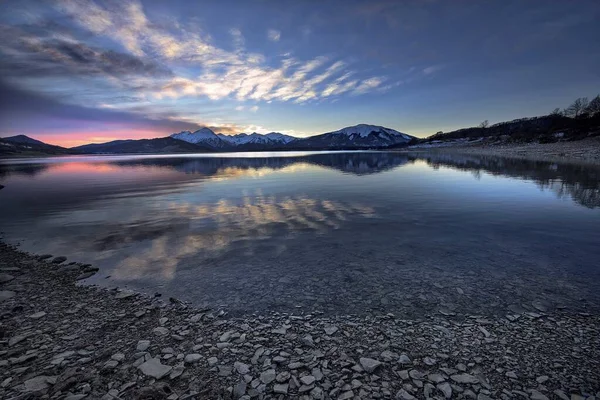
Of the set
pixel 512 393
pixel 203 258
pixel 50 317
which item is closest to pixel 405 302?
pixel 512 393

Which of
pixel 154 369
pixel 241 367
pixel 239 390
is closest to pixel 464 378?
pixel 239 390

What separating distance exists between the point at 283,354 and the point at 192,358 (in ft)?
7.00

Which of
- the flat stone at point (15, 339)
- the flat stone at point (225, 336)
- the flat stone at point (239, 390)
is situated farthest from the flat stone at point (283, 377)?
the flat stone at point (15, 339)

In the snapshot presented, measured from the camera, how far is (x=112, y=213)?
23016 millimetres

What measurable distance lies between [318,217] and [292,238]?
518 centimetres

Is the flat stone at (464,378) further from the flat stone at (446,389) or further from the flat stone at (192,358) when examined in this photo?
the flat stone at (192,358)

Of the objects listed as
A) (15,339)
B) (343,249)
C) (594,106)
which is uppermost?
(594,106)

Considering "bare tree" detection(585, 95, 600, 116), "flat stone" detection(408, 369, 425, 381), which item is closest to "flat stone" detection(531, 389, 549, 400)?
"flat stone" detection(408, 369, 425, 381)

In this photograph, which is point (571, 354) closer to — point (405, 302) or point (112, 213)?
point (405, 302)

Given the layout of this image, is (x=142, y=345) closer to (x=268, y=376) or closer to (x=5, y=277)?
(x=268, y=376)

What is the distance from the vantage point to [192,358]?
6508mm

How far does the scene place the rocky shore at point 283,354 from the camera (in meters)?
5.61

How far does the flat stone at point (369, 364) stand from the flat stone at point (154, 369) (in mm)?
4315

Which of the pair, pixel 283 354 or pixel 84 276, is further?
pixel 84 276
